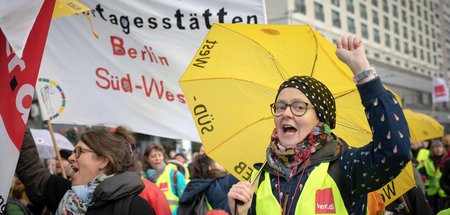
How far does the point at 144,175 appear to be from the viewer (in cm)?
726

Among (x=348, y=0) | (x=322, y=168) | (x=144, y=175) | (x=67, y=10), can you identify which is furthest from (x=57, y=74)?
(x=348, y=0)

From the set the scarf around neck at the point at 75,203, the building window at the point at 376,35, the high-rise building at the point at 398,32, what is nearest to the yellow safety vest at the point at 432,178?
the scarf around neck at the point at 75,203

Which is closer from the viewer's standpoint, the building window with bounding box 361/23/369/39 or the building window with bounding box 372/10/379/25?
the building window with bounding box 361/23/369/39

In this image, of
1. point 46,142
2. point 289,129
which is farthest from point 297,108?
point 46,142

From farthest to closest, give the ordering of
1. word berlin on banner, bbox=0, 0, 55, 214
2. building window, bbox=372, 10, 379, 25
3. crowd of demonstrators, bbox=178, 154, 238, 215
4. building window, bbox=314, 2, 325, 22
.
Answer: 1. building window, bbox=372, 10, 379, 25
2. building window, bbox=314, 2, 325, 22
3. crowd of demonstrators, bbox=178, 154, 238, 215
4. word berlin on banner, bbox=0, 0, 55, 214

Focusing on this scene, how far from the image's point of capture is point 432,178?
826cm

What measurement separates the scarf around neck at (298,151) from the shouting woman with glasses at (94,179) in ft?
3.57

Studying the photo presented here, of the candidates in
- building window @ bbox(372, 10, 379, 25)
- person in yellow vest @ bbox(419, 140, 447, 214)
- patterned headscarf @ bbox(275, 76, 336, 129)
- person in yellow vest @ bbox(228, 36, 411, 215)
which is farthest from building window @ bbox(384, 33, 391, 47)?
person in yellow vest @ bbox(228, 36, 411, 215)

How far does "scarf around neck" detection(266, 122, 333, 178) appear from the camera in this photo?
2305mm

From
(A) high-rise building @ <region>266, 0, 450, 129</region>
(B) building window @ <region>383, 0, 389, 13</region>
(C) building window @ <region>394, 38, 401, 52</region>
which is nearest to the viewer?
(A) high-rise building @ <region>266, 0, 450, 129</region>

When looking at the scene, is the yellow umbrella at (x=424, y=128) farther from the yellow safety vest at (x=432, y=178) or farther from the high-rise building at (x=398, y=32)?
the high-rise building at (x=398, y=32)

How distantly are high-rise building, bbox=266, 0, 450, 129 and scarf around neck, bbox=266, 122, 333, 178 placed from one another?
99.8ft

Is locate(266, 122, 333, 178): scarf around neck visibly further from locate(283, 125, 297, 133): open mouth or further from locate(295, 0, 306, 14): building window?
locate(295, 0, 306, 14): building window

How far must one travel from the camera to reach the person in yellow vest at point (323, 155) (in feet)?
6.41
